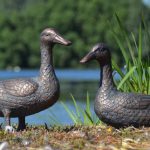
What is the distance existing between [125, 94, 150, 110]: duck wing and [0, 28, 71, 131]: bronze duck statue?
79 cm

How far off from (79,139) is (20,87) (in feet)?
3.66

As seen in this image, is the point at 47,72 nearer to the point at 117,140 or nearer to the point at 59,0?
the point at 117,140

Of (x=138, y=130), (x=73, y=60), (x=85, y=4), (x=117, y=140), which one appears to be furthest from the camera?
(x=85, y=4)

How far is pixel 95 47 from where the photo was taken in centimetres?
686

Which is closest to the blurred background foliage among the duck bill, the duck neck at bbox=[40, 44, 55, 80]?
the duck neck at bbox=[40, 44, 55, 80]

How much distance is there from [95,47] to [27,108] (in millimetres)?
A: 1000

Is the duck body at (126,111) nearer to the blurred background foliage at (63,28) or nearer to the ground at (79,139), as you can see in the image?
the ground at (79,139)

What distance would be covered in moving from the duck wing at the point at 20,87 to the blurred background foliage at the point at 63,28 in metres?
65.1

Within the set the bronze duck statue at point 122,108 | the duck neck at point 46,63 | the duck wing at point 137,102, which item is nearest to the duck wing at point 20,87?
the duck neck at point 46,63

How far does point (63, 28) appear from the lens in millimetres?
87062

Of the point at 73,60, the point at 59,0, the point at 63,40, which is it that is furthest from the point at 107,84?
the point at 59,0

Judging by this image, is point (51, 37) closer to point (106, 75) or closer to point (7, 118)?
point (106, 75)

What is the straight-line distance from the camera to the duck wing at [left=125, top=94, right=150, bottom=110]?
6.80 metres

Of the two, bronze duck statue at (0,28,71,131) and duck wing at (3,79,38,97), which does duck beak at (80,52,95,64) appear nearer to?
bronze duck statue at (0,28,71,131)
